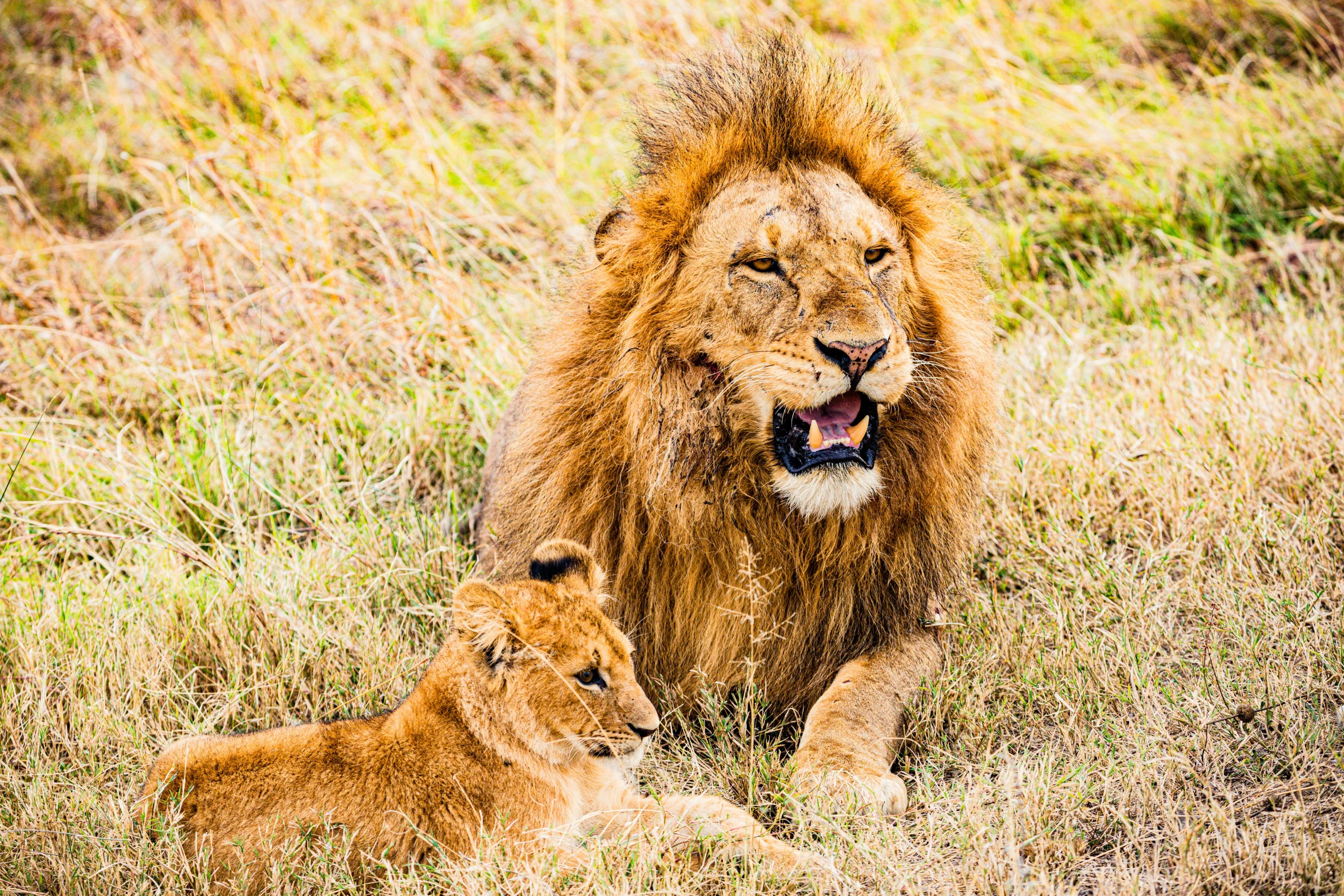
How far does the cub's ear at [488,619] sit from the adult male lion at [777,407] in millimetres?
586

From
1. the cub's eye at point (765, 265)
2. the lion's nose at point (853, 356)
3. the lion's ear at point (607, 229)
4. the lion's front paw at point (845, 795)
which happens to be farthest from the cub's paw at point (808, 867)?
the lion's ear at point (607, 229)

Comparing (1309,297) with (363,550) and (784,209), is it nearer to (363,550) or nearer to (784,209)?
(784,209)

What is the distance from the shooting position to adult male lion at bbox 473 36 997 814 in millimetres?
2793

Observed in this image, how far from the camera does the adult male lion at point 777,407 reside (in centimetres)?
279

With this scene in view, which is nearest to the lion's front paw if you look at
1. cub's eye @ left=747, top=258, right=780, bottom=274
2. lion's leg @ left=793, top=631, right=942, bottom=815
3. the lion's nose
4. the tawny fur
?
lion's leg @ left=793, top=631, right=942, bottom=815

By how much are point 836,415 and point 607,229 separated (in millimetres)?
791

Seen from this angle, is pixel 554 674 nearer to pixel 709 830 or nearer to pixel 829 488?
pixel 709 830

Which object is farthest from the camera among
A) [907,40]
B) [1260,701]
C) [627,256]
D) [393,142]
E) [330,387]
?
[907,40]

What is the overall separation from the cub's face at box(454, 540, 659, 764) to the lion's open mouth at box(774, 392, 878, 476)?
60 centimetres

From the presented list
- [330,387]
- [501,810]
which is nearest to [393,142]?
[330,387]

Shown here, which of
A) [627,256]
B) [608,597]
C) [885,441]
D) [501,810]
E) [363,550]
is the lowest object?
[363,550]

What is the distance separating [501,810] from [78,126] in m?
6.29

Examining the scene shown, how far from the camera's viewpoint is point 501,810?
251 centimetres

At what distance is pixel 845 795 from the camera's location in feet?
8.89
